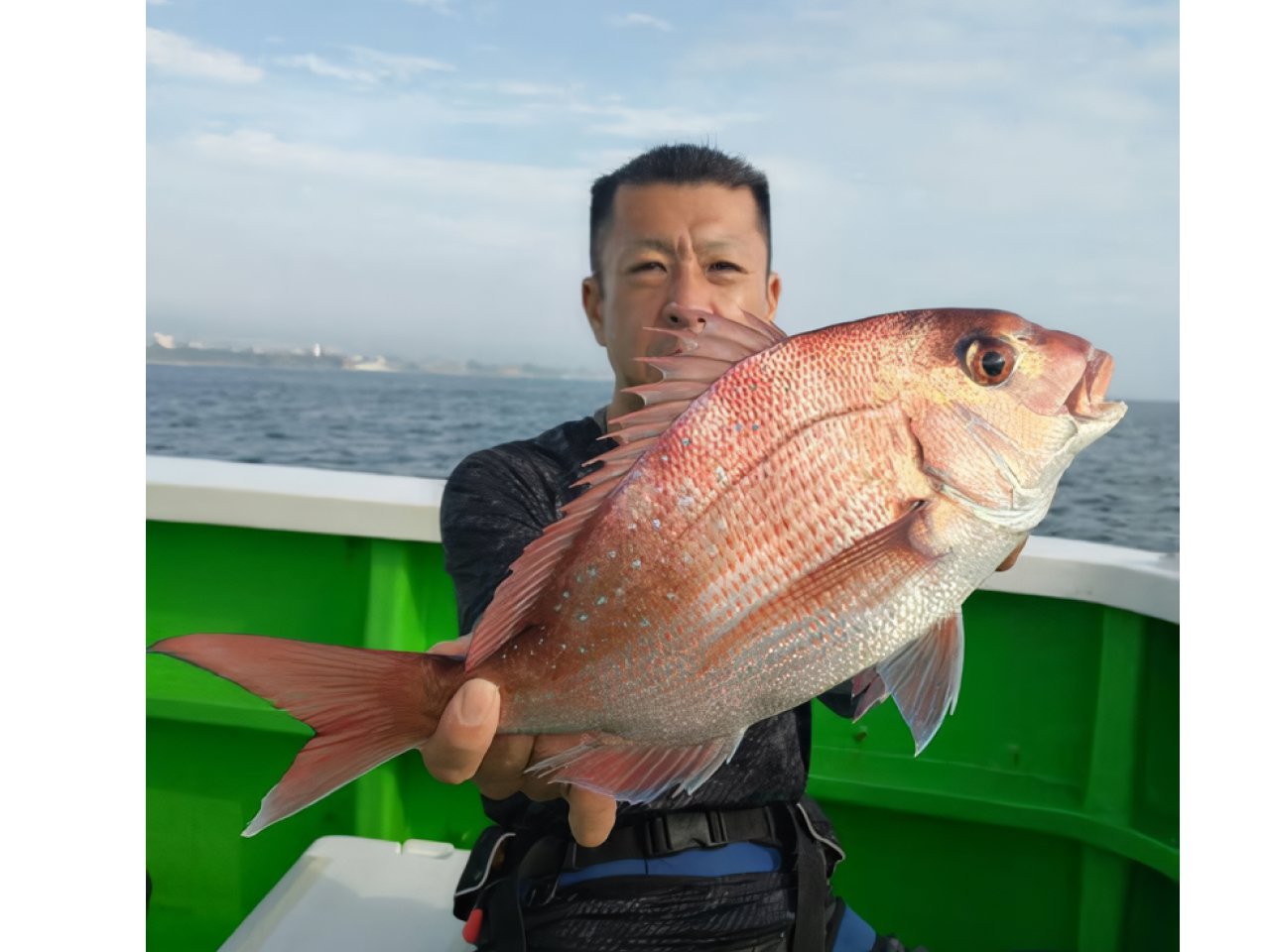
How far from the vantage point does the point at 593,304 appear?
6.09 feet

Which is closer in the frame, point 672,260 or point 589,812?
point 589,812

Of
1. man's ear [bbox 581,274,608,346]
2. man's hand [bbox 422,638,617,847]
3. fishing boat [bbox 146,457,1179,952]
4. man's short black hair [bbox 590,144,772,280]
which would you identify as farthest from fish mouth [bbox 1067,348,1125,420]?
fishing boat [bbox 146,457,1179,952]

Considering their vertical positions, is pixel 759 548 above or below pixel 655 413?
below

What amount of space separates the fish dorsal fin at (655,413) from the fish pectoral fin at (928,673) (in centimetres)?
28

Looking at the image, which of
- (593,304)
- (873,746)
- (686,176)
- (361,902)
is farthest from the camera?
(873,746)

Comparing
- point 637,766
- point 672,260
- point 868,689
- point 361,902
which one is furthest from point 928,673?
point 361,902

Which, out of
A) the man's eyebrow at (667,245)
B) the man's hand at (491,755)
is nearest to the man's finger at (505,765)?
the man's hand at (491,755)

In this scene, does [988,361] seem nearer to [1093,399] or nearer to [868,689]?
[1093,399]

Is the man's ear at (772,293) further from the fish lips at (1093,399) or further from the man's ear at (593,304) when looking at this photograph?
the fish lips at (1093,399)

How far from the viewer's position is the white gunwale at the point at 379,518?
88.8 inches

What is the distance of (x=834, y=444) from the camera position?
90 cm

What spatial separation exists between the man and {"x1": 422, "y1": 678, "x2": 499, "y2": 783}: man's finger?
1.67 feet

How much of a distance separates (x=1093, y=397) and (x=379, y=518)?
6.20 ft

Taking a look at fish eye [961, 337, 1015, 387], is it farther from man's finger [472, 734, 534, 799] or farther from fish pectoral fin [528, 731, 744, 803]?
man's finger [472, 734, 534, 799]
